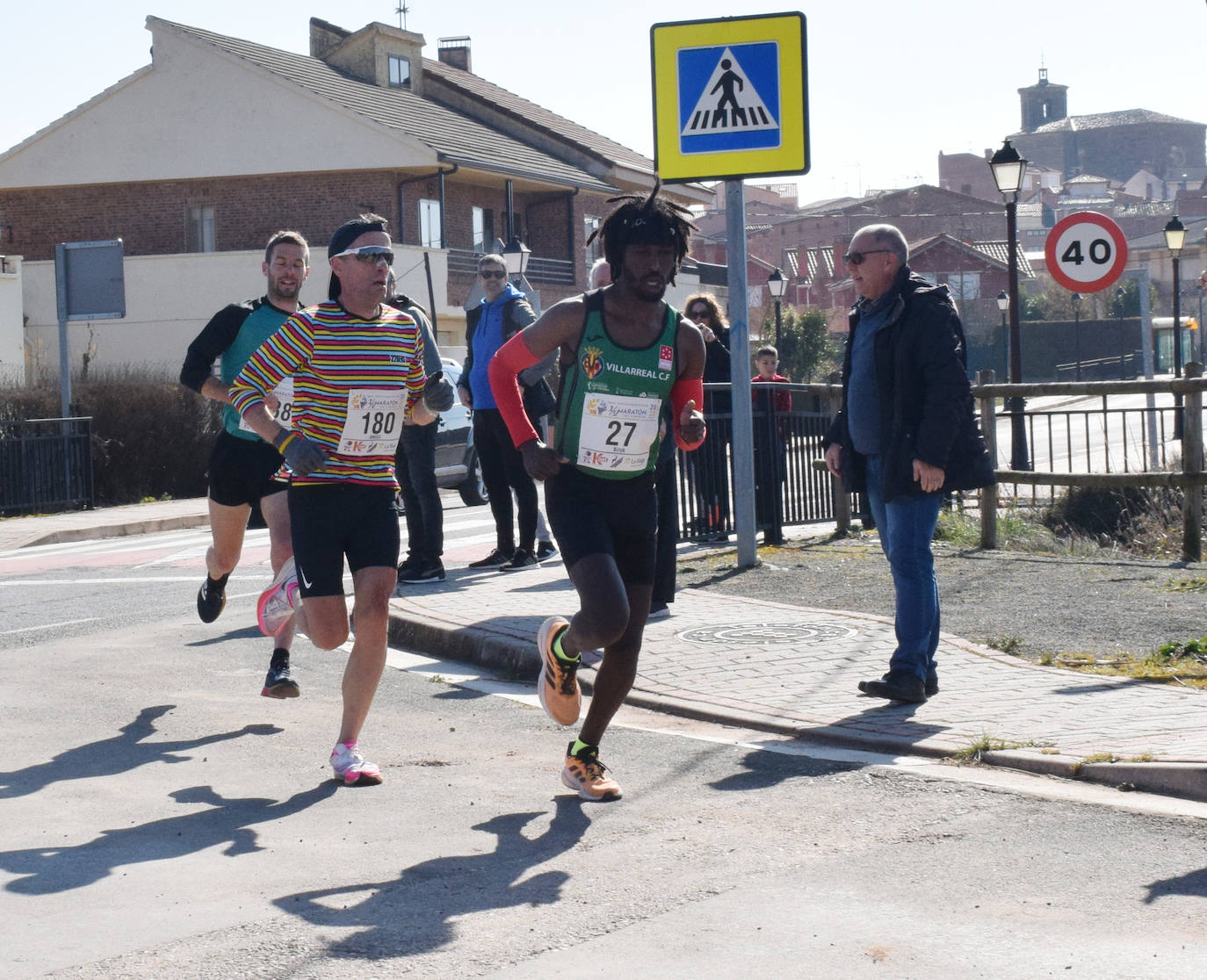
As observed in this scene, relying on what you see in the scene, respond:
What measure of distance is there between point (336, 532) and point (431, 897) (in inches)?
72.4

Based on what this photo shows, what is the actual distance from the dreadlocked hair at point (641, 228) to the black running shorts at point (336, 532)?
1.20 m

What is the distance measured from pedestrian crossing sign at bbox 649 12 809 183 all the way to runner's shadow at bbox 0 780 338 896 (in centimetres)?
539

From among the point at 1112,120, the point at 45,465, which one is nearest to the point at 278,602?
the point at 45,465

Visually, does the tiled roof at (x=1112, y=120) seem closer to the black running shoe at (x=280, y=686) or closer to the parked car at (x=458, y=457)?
the parked car at (x=458, y=457)

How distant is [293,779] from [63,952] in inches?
75.1

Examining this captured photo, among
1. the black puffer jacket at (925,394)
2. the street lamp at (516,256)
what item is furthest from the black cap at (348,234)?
the street lamp at (516,256)

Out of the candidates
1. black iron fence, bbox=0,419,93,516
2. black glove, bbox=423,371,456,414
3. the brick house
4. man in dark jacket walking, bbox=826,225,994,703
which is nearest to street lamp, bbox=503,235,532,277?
black iron fence, bbox=0,419,93,516

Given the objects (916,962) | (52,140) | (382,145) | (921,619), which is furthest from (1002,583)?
(52,140)

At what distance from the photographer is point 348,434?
5801 mm

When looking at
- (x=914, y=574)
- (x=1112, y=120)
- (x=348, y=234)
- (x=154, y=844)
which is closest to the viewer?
(x=154, y=844)

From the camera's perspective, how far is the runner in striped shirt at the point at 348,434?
5789mm

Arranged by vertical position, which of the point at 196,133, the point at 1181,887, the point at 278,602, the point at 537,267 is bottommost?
the point at 1181,887

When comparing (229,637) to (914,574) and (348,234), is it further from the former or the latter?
(914,574)

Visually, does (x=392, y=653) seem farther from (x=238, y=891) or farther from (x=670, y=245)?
(x=238, y=891)
